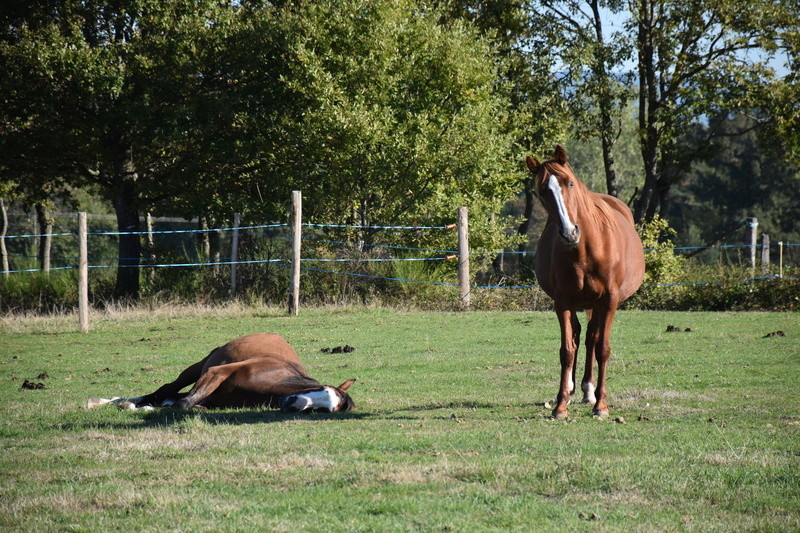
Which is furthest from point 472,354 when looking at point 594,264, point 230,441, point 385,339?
point 230,441

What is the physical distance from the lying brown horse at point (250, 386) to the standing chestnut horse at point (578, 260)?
2135 mm

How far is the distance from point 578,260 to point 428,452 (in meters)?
2.30

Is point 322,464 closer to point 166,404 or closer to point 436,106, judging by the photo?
point 166,404

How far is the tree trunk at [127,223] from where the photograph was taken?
22047mm

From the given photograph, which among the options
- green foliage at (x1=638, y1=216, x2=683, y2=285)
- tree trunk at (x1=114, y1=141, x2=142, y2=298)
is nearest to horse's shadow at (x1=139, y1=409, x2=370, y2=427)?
green foliage at (x1=638, y1=216, x2=683, y2=285)

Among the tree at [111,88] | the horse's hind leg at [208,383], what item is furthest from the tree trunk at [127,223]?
the horse's hind leg at [208,383]

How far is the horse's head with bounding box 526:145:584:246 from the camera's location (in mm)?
6500

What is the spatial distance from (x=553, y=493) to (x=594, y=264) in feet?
9.47

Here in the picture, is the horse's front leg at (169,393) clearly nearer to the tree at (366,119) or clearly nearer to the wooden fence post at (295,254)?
the wooden fence post at (295,254)

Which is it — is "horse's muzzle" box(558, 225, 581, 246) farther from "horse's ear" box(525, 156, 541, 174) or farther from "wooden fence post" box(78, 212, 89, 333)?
"wooden fence post" box(78, 212, 89, 333)

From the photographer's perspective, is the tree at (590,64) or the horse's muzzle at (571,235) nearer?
the horse's muzzle at (571,235)

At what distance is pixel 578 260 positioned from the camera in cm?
711

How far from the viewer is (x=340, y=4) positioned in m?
21.6

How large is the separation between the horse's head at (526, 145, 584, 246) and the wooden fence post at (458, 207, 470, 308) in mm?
12420
